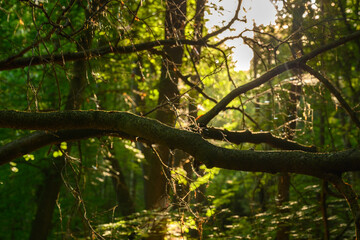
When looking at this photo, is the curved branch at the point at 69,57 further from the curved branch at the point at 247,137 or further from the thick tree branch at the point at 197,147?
the curved branch at the point at 247,137

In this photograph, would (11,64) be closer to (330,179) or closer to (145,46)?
(145,46)

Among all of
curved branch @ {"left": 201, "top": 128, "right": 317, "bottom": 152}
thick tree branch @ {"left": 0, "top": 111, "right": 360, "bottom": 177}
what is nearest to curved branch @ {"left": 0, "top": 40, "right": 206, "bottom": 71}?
thick tree branch @ {"left": 0, "top": 111, "right": 360, "bottom": 177}

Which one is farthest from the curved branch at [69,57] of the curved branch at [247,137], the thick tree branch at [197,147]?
the curved branch at [247,137]

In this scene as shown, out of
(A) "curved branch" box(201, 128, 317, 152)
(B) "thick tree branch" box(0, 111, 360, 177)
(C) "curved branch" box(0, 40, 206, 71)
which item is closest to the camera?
(B) "thick tree branch" box(0, 111, 360, 177)

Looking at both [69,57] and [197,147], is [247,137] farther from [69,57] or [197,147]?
[69,57]

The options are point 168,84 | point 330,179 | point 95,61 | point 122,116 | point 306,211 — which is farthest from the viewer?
point 168,84

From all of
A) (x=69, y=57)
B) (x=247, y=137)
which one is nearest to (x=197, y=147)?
(x=247, y=137)

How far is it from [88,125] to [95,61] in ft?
6.51

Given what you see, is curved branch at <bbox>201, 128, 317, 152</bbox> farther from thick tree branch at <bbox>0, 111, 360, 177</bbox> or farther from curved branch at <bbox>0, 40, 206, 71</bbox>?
curved branch at <bbox>0, 40, 206, 71</bbox>

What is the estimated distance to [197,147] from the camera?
2340mm

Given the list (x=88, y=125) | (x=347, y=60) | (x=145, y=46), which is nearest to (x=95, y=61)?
(x=145, y=46)

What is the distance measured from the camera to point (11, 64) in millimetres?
3711

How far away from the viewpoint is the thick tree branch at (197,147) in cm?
204

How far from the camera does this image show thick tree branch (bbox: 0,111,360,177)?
2.04 meters
